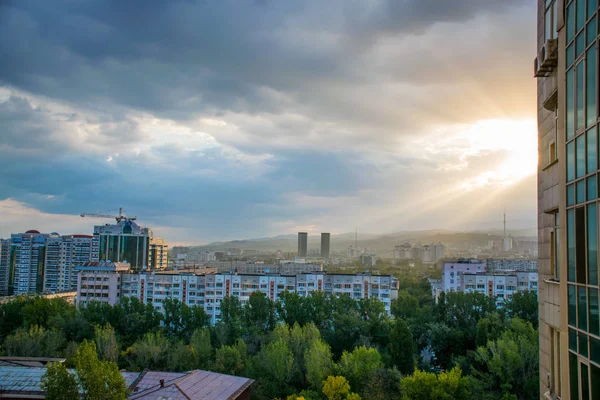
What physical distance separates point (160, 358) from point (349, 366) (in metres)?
9.41

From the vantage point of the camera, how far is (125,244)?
78.9 metres

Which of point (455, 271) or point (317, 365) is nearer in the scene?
point (317, 365)

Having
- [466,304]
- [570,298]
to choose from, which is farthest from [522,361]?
[570,298]

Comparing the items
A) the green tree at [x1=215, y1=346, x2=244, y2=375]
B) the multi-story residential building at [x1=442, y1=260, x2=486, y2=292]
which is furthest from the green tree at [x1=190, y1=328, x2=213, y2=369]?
the multi-story residential building at [x1=442, y1=260, x2=486, y2=292]

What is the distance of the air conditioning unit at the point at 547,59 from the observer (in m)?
6.85

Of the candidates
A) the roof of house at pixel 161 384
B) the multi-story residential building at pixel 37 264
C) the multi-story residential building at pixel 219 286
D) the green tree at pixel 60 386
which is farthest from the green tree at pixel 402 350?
the multi-story residential building at pixel 37 264

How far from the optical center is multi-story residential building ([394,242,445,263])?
154925 mm

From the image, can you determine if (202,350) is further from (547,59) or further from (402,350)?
(547,59)

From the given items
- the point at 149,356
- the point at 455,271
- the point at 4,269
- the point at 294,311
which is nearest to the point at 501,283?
the point at 455,271

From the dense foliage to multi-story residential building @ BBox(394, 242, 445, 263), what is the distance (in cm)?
12141

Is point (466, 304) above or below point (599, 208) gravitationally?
below

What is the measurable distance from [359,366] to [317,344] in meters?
2.47

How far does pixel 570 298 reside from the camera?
6.11 metres

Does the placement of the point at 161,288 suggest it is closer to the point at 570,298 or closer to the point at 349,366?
the point at 349,366
